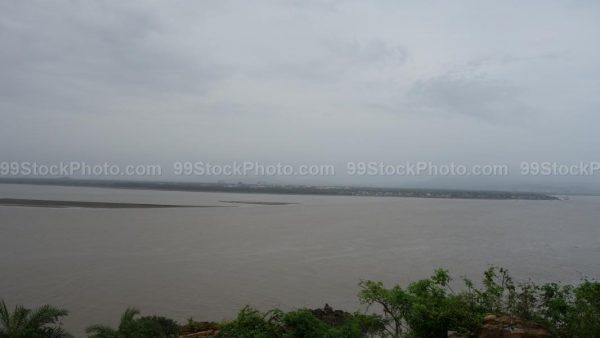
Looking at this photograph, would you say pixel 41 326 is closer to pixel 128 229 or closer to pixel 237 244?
pixel 237 244

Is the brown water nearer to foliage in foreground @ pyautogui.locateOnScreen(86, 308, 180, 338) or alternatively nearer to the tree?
the tree

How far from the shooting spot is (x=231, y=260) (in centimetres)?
1662

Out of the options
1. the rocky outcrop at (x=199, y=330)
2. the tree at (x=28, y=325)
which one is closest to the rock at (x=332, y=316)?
the rocky outcrop at (x=199, y=330)

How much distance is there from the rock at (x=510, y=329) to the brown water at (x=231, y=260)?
556 centimetres

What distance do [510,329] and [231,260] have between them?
1270cm

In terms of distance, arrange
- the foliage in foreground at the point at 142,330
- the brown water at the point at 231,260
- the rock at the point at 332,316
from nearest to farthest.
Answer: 1. the foliage in foreground at the point at 142,330
2. the rock at the point at 332,316
3. the brown water at the point at 231,260

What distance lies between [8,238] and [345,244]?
52.4 ft

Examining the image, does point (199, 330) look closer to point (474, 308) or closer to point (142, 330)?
point (142, 330)

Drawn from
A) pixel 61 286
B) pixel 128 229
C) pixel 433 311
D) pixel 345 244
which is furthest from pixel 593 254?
pixel 128 229

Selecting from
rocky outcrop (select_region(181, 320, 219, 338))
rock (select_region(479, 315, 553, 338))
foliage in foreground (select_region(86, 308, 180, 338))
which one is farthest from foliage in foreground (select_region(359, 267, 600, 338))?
foliage in foreground (select_region(86, 308, 180, 338))

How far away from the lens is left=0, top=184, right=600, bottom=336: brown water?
1132cm

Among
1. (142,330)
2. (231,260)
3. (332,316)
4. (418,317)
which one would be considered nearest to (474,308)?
(418,317)

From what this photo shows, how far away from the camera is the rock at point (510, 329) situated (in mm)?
5035

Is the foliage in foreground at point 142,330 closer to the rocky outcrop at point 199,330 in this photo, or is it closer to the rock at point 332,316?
the rocky outcrop at point 199,330
